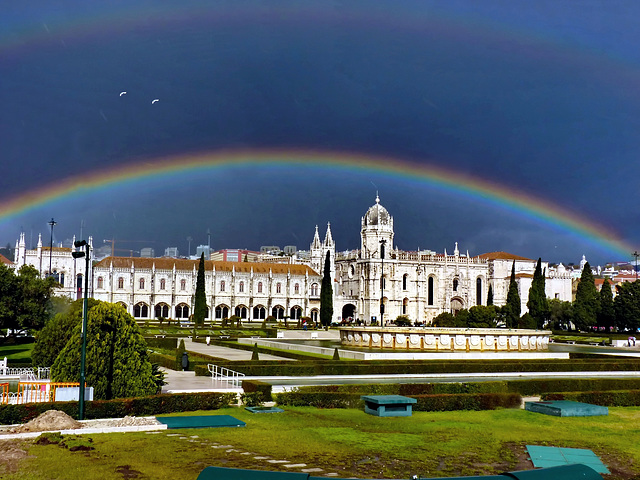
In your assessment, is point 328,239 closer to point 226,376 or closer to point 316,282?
point 316,282

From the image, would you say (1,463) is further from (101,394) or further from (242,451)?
(101,394)

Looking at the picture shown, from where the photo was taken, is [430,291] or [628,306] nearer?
[628,306]

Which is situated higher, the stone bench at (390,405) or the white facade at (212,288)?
the white facade at (212,288)

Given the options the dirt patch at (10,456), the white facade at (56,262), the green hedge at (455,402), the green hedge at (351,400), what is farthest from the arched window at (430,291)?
the dirt patch at (10,456)

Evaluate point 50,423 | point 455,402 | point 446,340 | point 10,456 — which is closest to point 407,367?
point 455,402

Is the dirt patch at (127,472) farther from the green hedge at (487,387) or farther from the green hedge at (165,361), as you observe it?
the green hedge at (165,361)

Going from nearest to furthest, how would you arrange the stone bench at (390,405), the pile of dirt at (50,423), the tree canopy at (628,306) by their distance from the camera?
the pile of dirt at (50,423), the stone bench at (390,405), the tree canopy at (628,306)
